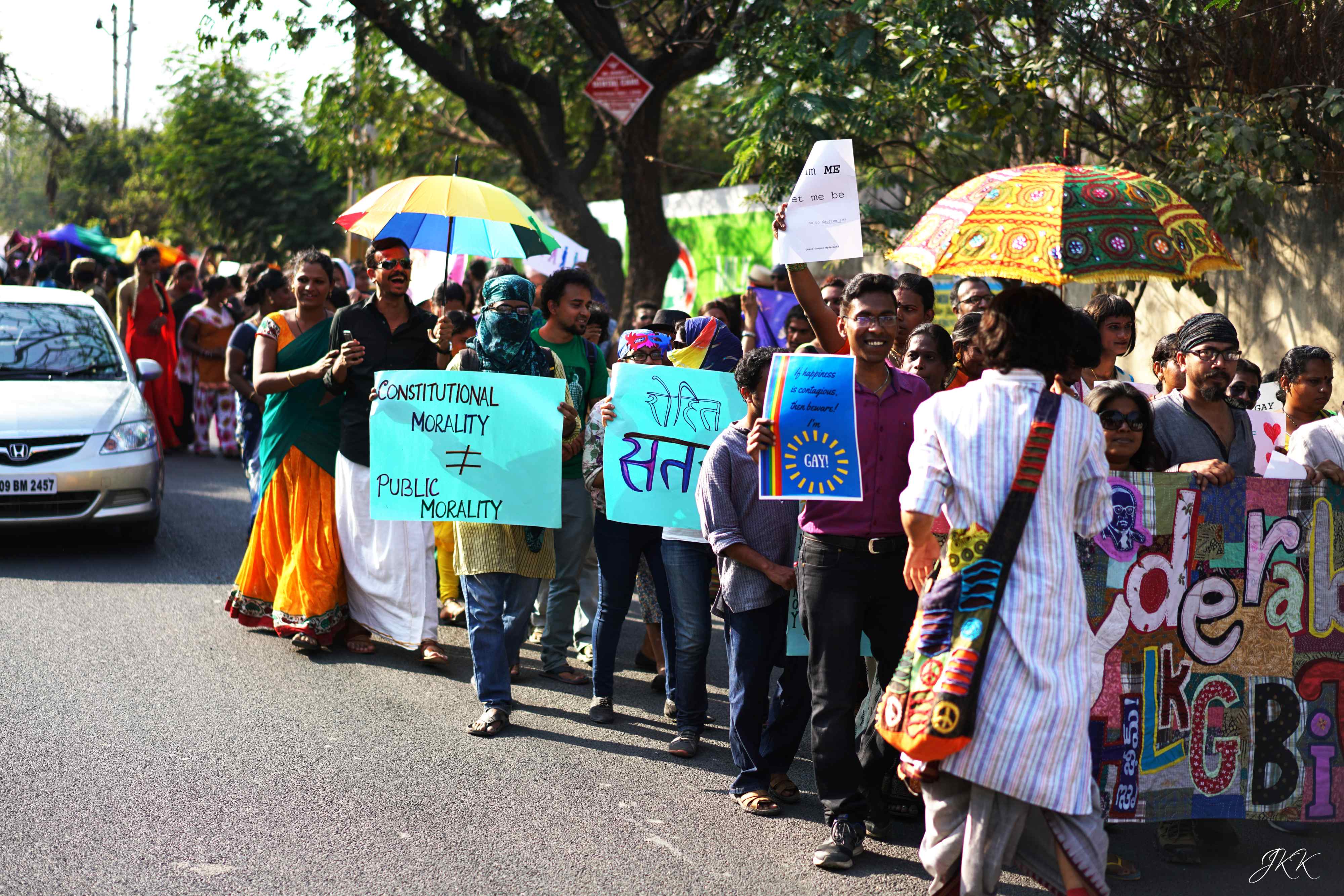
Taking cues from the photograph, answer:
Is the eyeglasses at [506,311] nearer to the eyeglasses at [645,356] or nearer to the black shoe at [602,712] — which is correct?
the eyeglasses at [645,356]

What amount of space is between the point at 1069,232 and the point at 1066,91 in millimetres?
5713

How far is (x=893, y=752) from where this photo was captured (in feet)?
16.6

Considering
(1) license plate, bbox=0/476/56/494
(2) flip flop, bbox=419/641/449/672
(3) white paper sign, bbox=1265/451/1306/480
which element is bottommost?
(2) flip flop, bbox=419/641/449/672

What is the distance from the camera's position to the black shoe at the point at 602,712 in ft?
20.7

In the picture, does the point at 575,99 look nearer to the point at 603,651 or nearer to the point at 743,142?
the point at 743,142

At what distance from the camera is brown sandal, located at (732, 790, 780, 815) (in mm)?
5215

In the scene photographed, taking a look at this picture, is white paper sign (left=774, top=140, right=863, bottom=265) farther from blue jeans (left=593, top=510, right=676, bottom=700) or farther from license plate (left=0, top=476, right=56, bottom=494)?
license plate (left=0, top=476, right=56, bottom=494)

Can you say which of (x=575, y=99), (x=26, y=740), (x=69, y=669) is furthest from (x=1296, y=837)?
(x=575, y=99)

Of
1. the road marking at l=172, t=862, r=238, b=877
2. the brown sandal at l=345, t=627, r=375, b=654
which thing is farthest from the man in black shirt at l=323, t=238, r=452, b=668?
the road marking at l=172, t=862, r=238, b=877

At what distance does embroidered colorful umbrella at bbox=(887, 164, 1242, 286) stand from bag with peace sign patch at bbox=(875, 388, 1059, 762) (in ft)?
5.81

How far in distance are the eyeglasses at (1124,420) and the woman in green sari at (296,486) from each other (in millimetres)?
4133

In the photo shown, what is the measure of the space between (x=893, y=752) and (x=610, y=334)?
19.5 ft

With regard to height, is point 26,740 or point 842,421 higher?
point 842,421

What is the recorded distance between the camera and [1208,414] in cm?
514
